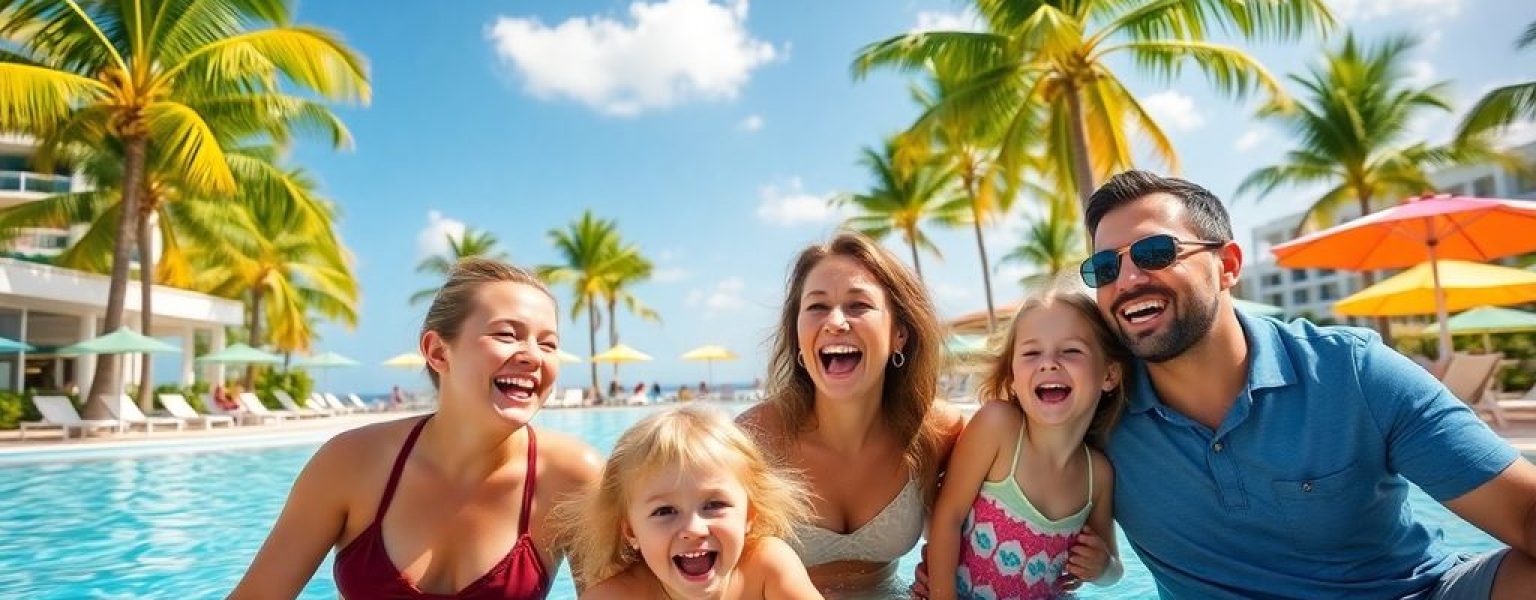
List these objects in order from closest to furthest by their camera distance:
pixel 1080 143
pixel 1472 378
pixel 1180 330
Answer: pixel 1180 330
pixel 1472 378
pixel 1080 143

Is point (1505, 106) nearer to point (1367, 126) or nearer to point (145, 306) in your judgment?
point (1367, 126)

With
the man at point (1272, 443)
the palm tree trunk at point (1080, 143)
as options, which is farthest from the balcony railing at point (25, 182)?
the man at point (1272, 443)

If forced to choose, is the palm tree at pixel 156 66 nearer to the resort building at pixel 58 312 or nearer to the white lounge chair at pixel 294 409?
the resort building at pixel 58 312

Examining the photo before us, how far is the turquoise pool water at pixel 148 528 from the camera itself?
21.7ft

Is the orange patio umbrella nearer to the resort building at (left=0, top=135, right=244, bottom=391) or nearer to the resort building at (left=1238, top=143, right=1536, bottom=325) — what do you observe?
the resort building at (left=0, top=135, right=244, bottom=391)

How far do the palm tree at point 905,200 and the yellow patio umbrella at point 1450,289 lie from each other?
67.2 ft

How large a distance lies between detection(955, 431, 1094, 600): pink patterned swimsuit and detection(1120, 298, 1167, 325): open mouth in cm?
58

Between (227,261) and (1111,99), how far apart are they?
1224 inches

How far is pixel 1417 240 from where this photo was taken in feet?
41.5

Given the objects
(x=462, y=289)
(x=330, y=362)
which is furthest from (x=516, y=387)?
(x=330, y=362)

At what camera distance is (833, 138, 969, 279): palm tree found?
36.2 meters

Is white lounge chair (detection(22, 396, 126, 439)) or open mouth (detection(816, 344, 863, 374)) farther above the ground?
open mouth (detection(816, 344, 863, 374))

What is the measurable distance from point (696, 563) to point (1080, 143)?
48.5 ft

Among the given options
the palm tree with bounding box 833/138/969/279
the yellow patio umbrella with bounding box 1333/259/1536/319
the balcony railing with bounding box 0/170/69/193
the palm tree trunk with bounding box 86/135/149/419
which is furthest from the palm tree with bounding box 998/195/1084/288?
the balcony railing with bounding box 0/170/69/193
